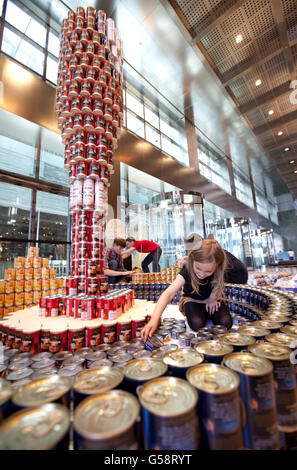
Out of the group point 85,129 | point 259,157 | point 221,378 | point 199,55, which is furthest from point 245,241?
point 221,378

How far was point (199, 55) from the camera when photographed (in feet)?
14.0

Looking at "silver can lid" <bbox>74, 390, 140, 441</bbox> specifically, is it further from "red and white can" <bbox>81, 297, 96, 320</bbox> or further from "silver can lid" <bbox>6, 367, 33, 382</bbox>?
"red and white can" <bbox>81, 297, 96, 320</bbox>

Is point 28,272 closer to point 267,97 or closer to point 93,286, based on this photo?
point 93,286

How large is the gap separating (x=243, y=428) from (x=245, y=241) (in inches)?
367

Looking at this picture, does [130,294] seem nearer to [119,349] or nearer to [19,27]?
[119,349]

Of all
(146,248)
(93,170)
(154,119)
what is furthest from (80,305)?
(154,119)

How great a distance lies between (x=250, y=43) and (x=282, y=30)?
551mm

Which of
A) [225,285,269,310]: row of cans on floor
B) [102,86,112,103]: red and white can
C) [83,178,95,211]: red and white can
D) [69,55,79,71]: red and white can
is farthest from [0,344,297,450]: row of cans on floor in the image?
[69,55,79,71]: red and white can

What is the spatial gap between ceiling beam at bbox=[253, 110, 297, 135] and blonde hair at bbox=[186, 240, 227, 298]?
7138 millimetres

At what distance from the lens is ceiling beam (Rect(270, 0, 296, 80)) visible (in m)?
3.52

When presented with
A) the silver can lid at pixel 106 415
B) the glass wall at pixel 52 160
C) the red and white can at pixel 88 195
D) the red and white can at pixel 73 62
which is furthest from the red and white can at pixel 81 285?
the glass wall at pixel 52 160

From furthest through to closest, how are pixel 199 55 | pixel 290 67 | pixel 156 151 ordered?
pixel 156 151, pixel 290 67, pixel 199 55

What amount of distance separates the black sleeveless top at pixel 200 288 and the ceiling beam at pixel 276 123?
23.7 feet

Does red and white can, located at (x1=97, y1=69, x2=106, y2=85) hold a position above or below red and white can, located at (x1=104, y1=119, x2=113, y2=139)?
above
